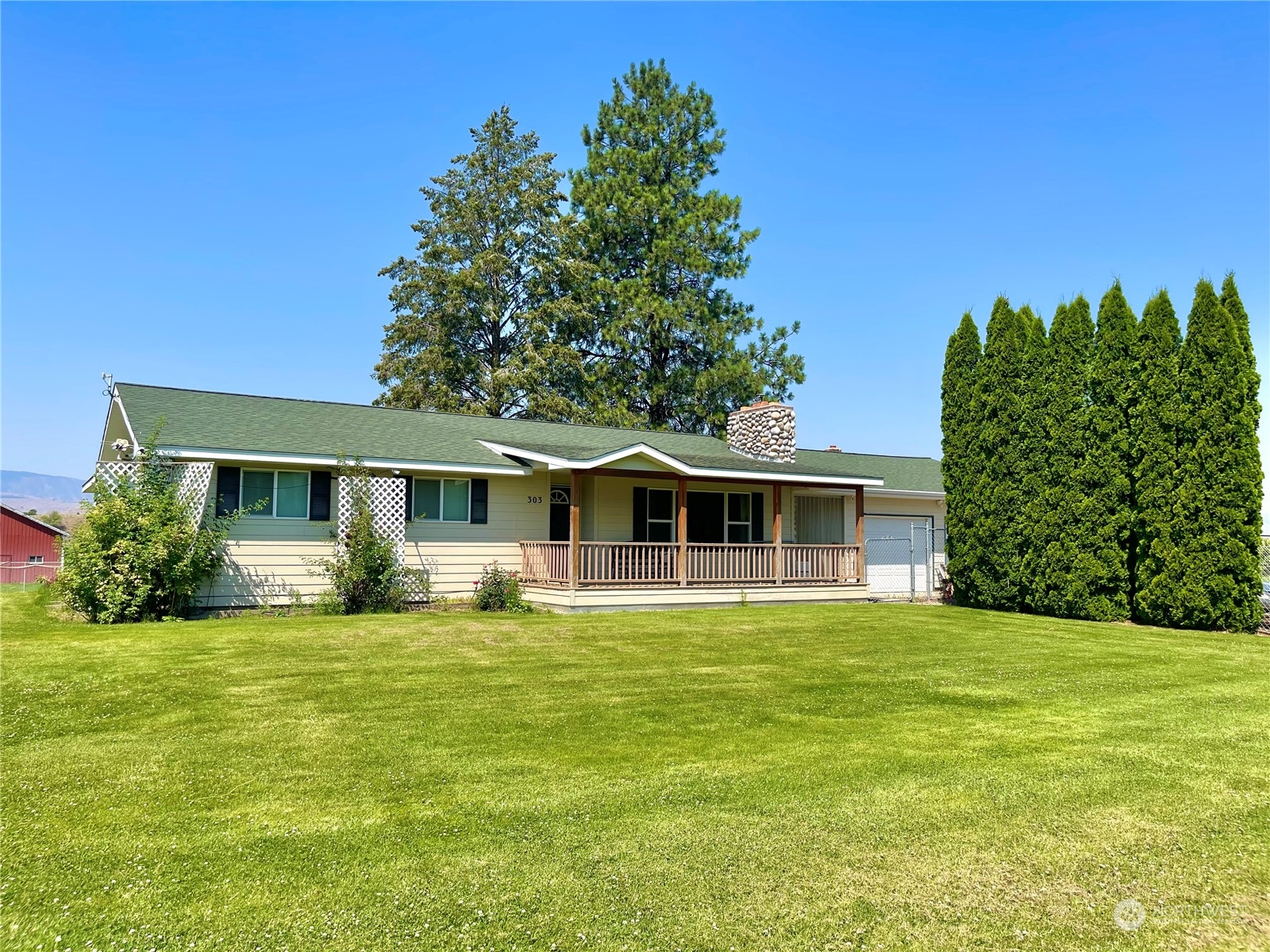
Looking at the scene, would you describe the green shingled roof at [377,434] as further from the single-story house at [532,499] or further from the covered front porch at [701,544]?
the covered front porch at [701,544]

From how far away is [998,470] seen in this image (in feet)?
57.9

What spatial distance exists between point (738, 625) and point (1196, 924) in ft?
34.0

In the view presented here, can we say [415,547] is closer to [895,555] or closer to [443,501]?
[443,501]

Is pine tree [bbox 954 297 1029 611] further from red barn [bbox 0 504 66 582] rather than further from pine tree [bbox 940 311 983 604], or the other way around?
red barn [bbox 0 504 66 582]

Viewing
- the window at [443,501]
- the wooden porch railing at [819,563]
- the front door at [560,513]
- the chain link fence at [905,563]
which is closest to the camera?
the window at [443,501]

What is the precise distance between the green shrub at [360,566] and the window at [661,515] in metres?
6.19

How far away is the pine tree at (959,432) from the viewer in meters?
18.3

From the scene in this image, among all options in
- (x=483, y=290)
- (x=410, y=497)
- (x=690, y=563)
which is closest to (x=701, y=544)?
(x=690, y=563)

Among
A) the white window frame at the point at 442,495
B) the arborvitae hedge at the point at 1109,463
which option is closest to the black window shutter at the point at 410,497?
the white window frame at the point at 442,495

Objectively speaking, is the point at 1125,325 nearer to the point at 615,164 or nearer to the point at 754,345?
the point at 754,345

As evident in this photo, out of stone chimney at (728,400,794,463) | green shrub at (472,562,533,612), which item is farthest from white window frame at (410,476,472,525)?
stone chimney at (728,400,794,463)

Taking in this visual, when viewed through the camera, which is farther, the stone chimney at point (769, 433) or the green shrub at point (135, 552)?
the stone chimney at point (769, 433)

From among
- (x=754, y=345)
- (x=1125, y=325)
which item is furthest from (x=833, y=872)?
(x=754, y=345)

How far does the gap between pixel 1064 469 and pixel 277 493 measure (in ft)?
50.5
